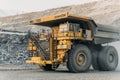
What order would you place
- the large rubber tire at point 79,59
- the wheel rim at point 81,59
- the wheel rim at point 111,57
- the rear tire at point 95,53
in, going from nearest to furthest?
the large rubber tire at point 79,59
the wheel rim at point 81,59
the rear tire at point 95,53
the wheel rim at point 111,57

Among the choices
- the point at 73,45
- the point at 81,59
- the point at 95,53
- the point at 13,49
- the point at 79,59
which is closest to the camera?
the point at 73,45

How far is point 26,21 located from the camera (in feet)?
154

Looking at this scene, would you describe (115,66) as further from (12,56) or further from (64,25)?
(12,56)

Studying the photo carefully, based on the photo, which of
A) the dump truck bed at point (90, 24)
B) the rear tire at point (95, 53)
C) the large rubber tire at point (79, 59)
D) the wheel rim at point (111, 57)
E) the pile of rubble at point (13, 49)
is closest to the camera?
the large rubber tire at point (79, 59)

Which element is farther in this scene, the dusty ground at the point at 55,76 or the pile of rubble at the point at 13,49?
the pile of rubble at the point at 13,49

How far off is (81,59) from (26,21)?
33176 millimetres

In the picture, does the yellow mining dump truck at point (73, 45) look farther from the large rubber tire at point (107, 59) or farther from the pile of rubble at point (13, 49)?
the pile of rubble at point (13, 49)

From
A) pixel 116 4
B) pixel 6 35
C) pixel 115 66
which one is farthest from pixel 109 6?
pixel 115 66

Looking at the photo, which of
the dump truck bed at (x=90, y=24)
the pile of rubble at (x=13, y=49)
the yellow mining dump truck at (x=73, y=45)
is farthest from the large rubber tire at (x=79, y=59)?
the pile of rubble at (x=13, y=49)

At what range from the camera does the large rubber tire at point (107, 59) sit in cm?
1546

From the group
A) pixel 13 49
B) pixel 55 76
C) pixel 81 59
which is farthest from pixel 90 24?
pixel 13 49

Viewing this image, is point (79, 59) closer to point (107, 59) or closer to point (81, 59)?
point (81, 59)

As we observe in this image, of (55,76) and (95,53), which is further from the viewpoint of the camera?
(95,53)

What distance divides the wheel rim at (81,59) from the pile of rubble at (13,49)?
4.48 metres
